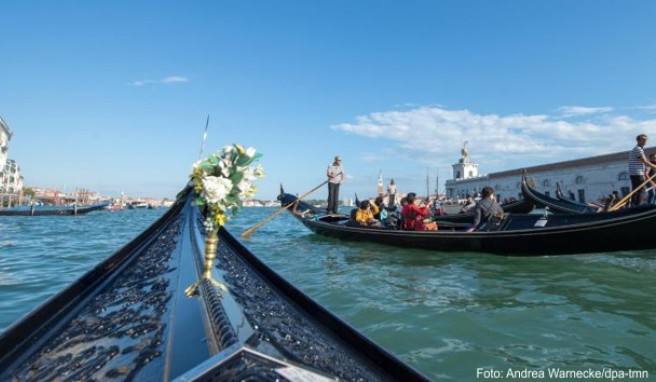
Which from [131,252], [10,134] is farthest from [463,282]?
[10,134]

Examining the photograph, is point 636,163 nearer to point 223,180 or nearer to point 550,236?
point 550,236

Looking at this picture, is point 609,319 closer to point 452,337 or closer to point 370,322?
point 452,337

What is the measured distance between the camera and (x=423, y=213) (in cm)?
628

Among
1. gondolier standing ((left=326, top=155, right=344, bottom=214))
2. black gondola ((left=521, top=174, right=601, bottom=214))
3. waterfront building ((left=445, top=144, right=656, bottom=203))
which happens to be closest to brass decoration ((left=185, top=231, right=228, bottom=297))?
gondolier standing ((left=326, top=155, right=344, bottom=214))

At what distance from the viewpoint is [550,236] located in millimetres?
4637

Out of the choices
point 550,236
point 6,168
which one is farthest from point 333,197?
point 6,168

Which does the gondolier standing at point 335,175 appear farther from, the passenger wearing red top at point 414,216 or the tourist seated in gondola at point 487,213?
the tourist seated in gondola at point 487,213

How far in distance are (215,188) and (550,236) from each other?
4573 millimetres

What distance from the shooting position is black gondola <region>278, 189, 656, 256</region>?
4.17m

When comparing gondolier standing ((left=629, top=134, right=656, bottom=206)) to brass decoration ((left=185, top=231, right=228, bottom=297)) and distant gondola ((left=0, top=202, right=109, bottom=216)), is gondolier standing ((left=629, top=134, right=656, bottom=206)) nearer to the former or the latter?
brass decoration ((left=185, top=231, right=228, bottom=297))

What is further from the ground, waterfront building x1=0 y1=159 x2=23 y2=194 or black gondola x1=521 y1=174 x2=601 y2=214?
waterfront building x1=0 y1=159 x2=23 y2=194

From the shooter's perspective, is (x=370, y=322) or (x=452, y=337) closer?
(x=452, y=337)

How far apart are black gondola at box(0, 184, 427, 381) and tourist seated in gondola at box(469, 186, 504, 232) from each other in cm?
448

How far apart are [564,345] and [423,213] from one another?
13.7 ft
